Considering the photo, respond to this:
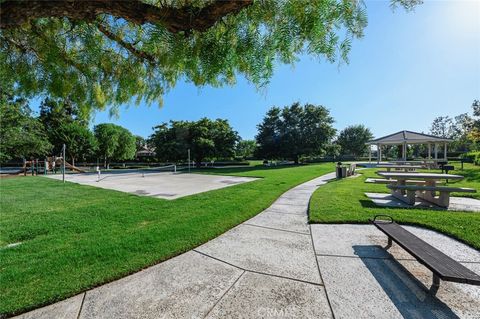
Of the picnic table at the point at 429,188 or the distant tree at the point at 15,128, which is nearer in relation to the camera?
the picnic table at the point at 429,188

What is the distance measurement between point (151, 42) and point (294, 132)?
35732mm

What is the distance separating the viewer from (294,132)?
1419 inches

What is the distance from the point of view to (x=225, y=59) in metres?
1.99

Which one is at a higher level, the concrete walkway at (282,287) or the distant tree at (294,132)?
the distant tree at (294,132)

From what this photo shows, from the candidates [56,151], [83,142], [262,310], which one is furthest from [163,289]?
[56,151]

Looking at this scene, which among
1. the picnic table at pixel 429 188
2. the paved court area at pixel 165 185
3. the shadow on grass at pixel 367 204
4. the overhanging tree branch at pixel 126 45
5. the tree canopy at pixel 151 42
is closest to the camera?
the tree canopy at pixel 151 42

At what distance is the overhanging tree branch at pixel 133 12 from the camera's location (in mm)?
1416

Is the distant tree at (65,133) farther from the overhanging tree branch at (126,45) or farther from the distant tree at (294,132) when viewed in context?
the overhanging tree branch at (126,45)

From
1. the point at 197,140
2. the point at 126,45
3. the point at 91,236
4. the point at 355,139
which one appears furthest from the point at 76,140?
the point at 355,139

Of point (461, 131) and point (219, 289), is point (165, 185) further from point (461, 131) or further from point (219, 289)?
point (461, 131)

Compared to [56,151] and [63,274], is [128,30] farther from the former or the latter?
[56,151]

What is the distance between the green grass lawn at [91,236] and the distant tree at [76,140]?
1178 inches

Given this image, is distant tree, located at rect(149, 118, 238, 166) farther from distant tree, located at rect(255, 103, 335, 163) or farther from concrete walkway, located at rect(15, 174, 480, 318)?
concrete walkway, located at rect(15, 174, 480, 318)

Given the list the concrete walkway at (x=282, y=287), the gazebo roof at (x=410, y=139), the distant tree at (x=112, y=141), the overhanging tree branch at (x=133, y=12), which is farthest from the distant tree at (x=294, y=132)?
the overhanging tree branch at (x=133, y=12)
